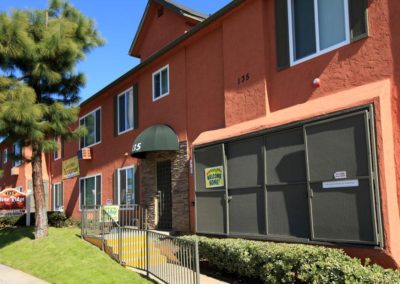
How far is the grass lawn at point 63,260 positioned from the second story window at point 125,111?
4.91m

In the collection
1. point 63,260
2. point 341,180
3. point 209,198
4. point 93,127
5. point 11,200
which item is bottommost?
point 63,260

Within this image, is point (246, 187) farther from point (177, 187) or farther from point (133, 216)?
point (133, 216)

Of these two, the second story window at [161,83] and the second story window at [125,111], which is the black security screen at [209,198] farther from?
the second story window at [125,111]

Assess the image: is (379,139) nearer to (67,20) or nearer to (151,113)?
(151,113)

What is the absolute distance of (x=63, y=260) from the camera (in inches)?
505

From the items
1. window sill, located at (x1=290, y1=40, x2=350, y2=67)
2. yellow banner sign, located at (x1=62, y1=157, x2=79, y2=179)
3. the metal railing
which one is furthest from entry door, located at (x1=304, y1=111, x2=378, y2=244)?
yellow banner sign, located at (x1=62, y1=157, x2=79, y2=179)

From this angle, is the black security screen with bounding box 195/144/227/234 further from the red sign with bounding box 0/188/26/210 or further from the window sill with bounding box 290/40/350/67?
the red sign with bounding box 0/188/26/210

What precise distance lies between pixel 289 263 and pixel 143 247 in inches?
171

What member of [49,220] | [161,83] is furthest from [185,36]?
[49,220]

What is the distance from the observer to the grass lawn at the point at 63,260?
10.8 meters

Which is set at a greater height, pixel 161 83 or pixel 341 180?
pixel 161 83

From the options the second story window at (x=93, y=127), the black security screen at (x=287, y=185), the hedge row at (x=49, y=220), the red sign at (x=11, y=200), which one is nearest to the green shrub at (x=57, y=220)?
the hedge row at (x=49, y=220)

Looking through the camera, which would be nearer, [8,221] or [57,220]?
[57,220]

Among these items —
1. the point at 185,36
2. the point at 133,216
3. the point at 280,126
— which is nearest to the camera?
the point at 280,126
